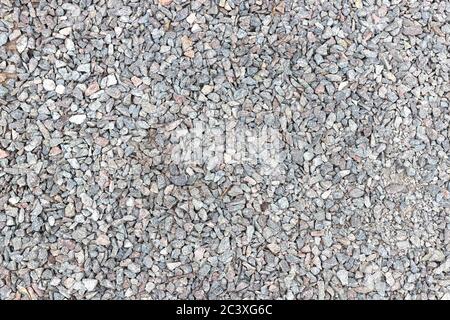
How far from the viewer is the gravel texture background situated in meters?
1.93

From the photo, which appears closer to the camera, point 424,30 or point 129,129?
point 129,129

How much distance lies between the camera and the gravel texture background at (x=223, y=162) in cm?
193

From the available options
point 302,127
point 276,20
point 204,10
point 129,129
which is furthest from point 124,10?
point 302,127

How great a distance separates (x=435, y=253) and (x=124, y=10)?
5.28ft

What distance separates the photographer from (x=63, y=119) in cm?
196

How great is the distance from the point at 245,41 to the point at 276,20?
162 mm

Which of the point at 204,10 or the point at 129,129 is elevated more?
the point at 204,10

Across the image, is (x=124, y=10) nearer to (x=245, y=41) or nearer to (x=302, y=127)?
(x=245, y=41)

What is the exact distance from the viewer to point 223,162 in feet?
6.50
